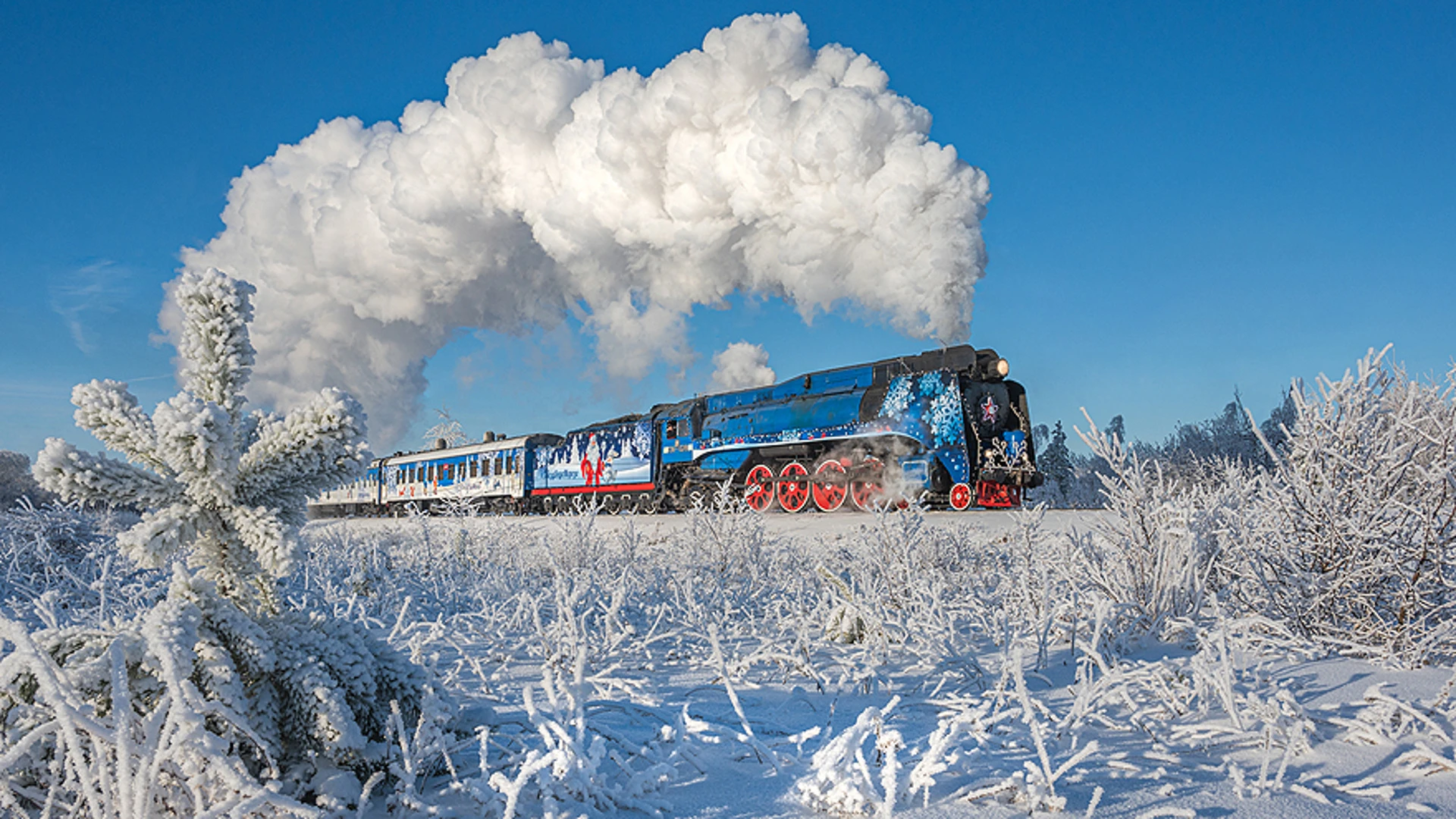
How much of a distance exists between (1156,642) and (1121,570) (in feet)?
1.19

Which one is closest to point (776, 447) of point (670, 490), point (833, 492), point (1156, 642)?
point (833, 492)

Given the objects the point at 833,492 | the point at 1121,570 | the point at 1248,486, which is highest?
the point at 833,492

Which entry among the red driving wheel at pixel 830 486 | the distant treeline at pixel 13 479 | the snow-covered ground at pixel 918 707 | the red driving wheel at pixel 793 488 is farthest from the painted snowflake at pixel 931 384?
the distant treeline at pixel 13 479

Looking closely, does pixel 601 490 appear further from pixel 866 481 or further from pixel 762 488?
pixel 866 481

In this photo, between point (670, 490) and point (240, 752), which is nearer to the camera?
point (240, 752)

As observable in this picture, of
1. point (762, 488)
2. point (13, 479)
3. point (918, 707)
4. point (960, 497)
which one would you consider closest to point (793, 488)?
point (762, 488)

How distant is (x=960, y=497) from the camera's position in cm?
1440

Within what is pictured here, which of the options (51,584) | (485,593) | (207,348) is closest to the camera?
(207,348)

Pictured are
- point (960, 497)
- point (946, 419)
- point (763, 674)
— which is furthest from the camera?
point (946, 419)

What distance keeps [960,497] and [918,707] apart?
12.1 metres

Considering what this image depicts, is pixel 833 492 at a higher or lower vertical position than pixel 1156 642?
higher

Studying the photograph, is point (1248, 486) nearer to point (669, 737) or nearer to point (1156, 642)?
point (1156, 642)

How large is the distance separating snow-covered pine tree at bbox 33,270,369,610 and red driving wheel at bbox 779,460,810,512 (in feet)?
50.4

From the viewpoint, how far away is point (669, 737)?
2.17 metres
